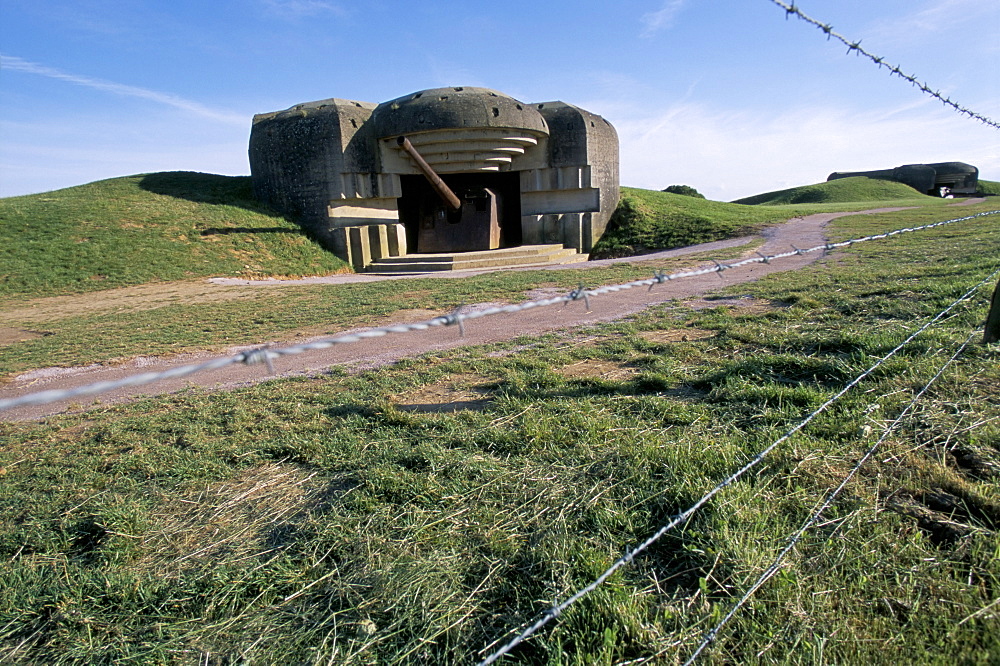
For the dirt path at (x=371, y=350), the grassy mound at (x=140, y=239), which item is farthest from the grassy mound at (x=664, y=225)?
the grassy mound at (x=140, y=239)

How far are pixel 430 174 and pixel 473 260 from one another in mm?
3043

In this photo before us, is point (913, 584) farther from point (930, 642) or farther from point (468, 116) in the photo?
point (468, 116)

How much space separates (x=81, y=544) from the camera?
7.37 feet

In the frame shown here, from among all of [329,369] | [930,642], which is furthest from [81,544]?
[930,642]

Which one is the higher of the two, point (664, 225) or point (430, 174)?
point (430, 174)

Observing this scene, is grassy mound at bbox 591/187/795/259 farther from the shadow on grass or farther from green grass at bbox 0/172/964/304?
the shadow on grass

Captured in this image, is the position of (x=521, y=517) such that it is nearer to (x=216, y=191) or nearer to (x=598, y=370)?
(x=598, y=370)

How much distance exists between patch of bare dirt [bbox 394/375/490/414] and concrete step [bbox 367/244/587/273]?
1188 cm

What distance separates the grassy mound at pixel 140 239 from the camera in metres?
12.9

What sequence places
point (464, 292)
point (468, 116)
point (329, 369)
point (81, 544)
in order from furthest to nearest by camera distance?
point (468, 116), point (464, 292), point (329, 369), point (81, 544)

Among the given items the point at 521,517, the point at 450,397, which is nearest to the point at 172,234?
the point at 450,397

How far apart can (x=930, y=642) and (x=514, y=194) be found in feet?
70.2

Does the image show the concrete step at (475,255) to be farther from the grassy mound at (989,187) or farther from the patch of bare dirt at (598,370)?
the grassy mound at (989,187)

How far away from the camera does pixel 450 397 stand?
3.78 metres
